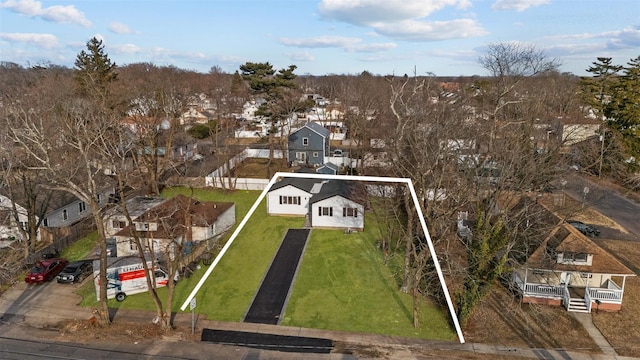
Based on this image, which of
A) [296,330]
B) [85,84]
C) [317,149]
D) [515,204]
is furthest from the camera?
[317,149]

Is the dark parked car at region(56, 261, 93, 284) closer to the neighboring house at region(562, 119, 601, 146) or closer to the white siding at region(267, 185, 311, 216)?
the white siding at region(267, 185, 311, 216)

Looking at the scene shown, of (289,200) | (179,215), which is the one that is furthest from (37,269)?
(289,200)

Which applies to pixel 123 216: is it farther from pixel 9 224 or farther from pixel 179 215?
pixel 9 224

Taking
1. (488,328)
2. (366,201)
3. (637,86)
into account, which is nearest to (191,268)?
(366,201)

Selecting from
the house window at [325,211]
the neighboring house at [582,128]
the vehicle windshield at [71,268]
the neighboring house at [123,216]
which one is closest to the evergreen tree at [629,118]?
the neighboring house at [582,128]

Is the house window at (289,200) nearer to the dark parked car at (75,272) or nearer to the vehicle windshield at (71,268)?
the dark parked car at (75,272)

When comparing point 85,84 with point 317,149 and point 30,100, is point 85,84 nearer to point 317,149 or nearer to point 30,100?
point 30,100
